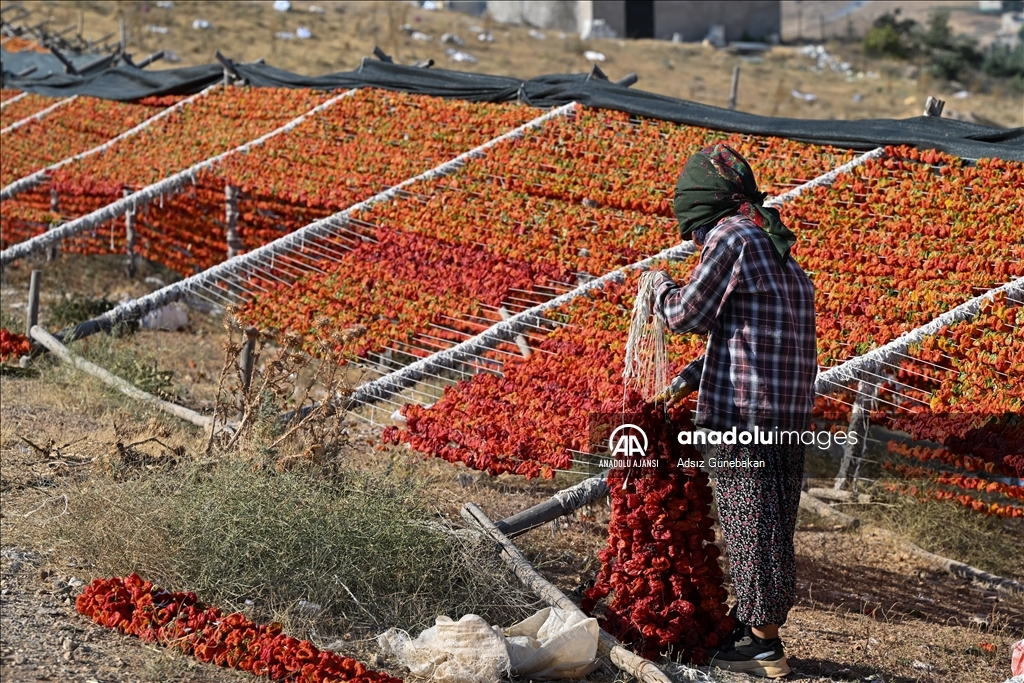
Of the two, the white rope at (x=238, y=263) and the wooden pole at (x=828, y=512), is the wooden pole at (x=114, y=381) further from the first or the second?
the wooden pole at (x=828, y=512)

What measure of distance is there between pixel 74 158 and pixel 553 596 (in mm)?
8326

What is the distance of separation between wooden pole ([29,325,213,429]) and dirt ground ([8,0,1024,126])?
1843cm

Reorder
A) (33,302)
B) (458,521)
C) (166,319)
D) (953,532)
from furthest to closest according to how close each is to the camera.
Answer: (166,319)
(33,302)
(953,532)
(458,521)

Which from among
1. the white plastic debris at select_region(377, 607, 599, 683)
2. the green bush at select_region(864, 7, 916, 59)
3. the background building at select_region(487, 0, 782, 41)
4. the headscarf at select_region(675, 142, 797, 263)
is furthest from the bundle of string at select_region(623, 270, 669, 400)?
the green bush at select_region(864, 7, 916, 59)

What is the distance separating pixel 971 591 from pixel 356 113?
6223mm

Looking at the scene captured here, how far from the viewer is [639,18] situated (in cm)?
3522

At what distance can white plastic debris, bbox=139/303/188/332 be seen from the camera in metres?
10.0

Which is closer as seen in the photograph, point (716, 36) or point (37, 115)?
point (37, 115)

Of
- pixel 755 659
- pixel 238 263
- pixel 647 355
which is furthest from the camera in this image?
pixel 238 263

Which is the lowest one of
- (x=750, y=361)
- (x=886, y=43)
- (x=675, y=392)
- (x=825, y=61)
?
(x=825, y=61)

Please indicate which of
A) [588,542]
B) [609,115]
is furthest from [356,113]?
[588,542]

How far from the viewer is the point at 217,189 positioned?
392 inches

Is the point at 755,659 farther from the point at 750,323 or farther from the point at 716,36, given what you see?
the point at 716,36

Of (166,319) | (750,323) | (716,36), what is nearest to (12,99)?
(166,319)
